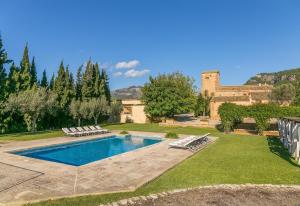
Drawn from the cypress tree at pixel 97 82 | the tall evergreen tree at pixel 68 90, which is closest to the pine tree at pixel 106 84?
the cypress tree at pixel 97 82

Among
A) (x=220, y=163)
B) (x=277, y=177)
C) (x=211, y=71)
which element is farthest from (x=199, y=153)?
(x=211, y=71)

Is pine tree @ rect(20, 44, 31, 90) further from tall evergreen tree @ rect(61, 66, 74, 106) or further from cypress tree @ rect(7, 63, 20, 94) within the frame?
tall evergreen tree @ rect(61, 66, 74, 106)

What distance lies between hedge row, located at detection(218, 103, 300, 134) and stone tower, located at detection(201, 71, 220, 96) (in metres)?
33.7

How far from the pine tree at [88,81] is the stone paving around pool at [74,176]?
2041cm

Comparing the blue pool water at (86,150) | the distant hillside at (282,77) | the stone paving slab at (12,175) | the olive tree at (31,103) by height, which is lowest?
the blue pool water at (86,150)

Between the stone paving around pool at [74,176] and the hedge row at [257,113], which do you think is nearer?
the stone paving around pool at [74,176]

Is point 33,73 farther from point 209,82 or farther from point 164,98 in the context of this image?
point 209,82

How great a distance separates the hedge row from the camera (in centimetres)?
2169

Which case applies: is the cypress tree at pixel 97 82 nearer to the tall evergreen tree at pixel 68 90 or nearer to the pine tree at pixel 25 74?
the tall evergreen tree at pixel 68 90

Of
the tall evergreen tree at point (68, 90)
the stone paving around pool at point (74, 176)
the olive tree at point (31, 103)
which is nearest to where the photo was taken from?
the stone paving around pool at point (74, 176)

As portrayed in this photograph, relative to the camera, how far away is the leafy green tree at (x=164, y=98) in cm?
3594

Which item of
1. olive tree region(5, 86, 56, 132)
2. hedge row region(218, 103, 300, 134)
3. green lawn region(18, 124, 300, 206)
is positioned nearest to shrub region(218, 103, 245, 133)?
hedge row region(218, 103, 300, 134)

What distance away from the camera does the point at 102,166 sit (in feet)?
36.8

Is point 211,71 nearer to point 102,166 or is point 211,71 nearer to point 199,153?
point 199,153
